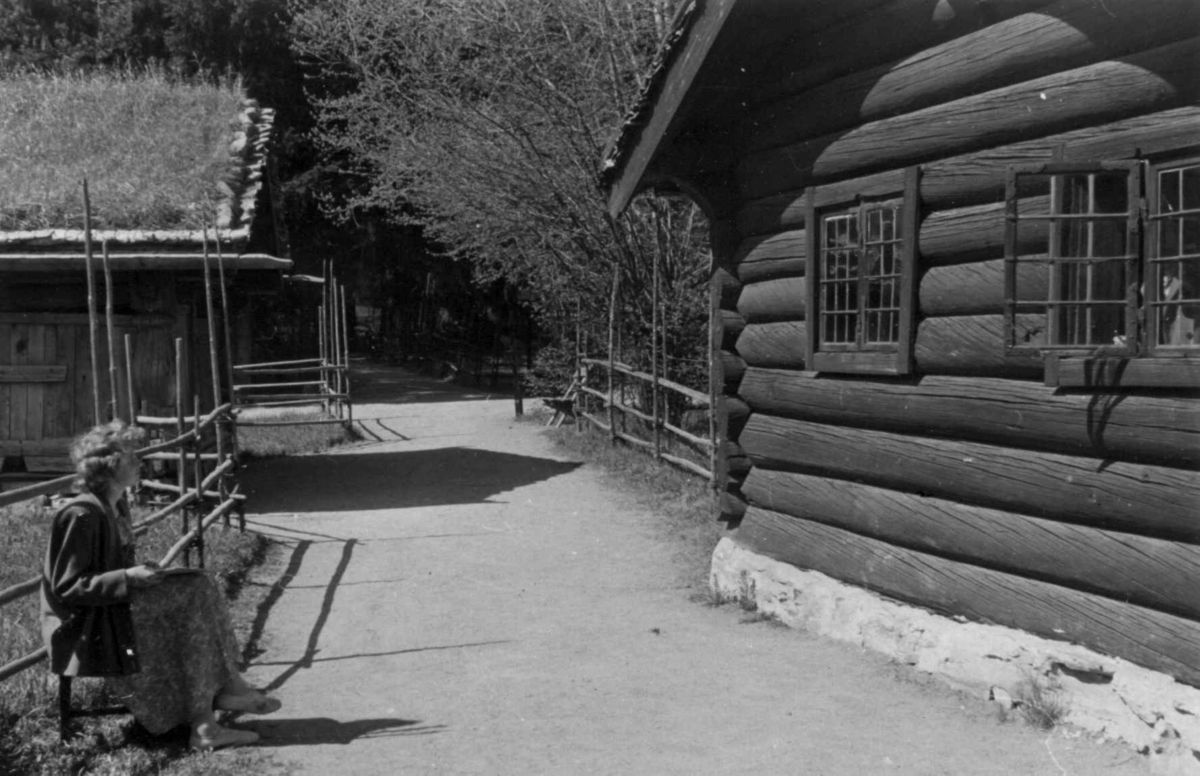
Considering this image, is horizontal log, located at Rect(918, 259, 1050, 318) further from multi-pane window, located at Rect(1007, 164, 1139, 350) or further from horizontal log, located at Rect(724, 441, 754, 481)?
horizontal log, located at Rect(724, 441, 754, 481)

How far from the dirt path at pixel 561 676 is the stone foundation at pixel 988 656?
12 cm

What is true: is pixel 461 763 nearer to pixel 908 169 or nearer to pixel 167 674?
pixel 167 674

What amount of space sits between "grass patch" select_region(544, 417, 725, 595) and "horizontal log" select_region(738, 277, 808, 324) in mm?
2105

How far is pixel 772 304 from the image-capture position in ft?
28.1

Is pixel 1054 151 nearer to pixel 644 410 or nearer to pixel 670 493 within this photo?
pixel 670 493

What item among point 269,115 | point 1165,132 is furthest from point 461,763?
point 269,115

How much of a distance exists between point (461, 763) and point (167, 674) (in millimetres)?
1381

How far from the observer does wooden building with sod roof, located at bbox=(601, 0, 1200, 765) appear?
5.40m

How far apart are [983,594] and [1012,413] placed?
96 centimetres

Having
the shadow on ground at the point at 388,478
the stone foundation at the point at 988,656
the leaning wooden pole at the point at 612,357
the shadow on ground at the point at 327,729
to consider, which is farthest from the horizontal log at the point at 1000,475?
the leaning wooden pole at the point at 612,357

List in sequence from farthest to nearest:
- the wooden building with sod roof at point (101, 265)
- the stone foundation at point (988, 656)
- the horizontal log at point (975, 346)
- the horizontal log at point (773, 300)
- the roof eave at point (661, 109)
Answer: the wooden building with sod roof at point (101, 265), the horizontal log at point (773, 300), the roof eave at point (661, 109), the horizontal log at point (975, 346), the stone foundation at point (988, 656)

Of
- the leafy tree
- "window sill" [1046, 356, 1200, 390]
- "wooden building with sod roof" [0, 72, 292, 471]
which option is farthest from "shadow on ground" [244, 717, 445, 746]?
the leafy tree

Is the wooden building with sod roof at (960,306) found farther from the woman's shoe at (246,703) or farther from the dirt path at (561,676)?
the woman's shoe at (246,703)

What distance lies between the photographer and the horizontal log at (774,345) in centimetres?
823
